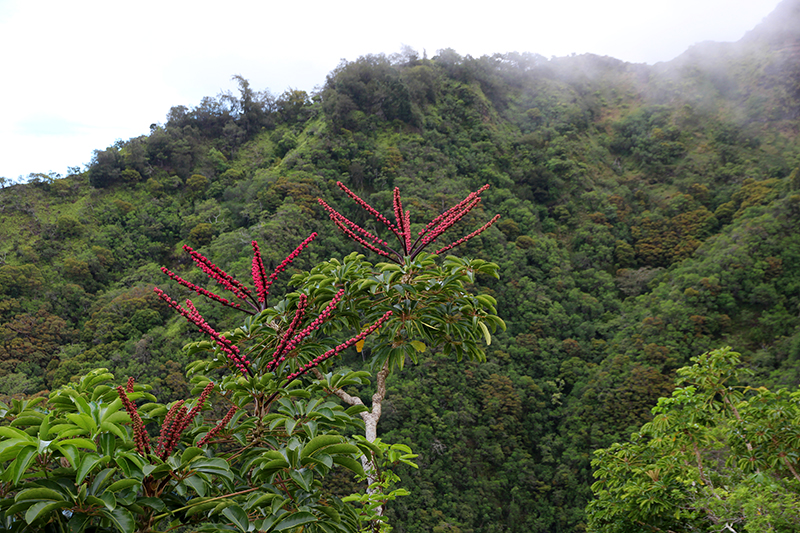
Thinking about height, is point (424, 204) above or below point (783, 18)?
below

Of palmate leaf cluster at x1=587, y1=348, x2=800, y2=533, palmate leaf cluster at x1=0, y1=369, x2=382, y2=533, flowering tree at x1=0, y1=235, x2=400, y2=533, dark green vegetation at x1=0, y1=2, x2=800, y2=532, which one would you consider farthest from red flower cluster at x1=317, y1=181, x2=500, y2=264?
dark green vegetation at x1=0, y1=2, x2=800, y2=532

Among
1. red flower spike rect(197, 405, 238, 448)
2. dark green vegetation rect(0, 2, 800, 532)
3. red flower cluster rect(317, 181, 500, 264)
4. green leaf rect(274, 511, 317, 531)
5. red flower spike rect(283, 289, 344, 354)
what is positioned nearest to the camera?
green leaf rect(274, 511, 317, 531)

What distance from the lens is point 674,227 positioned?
104 ft

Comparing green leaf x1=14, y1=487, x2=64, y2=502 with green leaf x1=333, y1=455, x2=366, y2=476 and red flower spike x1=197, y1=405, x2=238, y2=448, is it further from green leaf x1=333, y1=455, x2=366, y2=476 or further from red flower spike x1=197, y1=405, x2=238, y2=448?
green leaf x1=333, y1=455, x2=366, y2=476

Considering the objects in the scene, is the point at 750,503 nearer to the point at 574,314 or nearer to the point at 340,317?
the point at 340,317

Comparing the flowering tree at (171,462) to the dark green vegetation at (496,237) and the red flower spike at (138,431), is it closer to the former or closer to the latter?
the red flower spike at (138,431)

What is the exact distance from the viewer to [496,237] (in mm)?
29219

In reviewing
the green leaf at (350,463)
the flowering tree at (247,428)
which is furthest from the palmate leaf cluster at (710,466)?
the green leaf at (350,463)

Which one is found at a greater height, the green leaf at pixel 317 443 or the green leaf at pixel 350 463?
the green leaf at pixel 317 443

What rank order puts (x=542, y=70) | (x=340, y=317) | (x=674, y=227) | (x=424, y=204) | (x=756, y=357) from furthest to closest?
(x=542, y=70), (x=674, y=227), (x=424, y=204), (x=756, y=357), (x=340, y=317)

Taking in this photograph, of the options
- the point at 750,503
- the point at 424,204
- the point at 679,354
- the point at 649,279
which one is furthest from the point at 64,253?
the point at 649,279

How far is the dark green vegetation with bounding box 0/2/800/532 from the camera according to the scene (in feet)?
65.4

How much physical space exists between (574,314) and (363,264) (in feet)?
93.4

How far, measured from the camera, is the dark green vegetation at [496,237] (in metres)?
19.9
